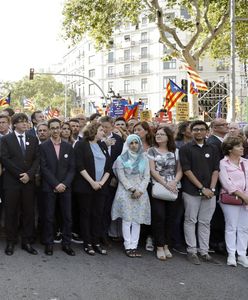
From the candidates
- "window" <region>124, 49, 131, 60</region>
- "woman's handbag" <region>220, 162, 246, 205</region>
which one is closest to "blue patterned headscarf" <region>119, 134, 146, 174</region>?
"woman's handbag" <region>220, 162, 246, 205</region>

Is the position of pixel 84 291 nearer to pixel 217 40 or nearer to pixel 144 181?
pixel 144 181

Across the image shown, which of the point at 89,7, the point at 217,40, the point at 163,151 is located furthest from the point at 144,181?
the point at 217,40

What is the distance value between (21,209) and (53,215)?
1.61 ft

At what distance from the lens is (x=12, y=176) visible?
5.73 meters

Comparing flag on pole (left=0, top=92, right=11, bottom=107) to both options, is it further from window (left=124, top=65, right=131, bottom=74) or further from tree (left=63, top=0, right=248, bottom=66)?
window (left=124, top=65, right=131, bottom=74)

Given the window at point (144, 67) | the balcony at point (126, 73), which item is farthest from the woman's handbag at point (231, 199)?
the balcony at point (126, 73)

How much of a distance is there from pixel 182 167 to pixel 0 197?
2793 millimetres

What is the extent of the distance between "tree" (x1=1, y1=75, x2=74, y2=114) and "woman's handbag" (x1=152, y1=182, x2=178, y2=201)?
7406 centimetres

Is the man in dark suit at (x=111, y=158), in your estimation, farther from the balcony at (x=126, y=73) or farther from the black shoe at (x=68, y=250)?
the balcony at (x=126, y=73)

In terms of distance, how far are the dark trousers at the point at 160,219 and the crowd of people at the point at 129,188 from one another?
1cm

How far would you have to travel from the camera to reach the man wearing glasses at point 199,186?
19.2 ft

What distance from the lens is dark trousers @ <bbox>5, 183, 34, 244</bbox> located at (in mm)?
5750

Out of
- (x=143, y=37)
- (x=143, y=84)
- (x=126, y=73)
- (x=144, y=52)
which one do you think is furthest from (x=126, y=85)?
(x=143, y=37)

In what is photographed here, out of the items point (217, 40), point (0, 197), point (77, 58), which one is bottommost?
point (0, 197)
